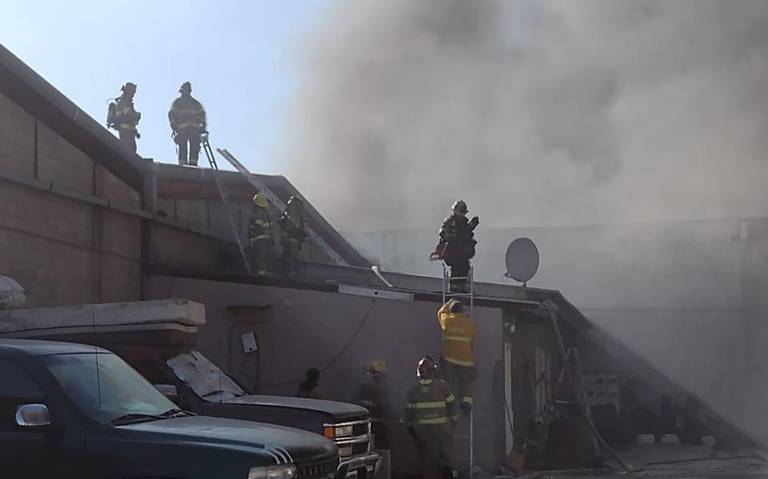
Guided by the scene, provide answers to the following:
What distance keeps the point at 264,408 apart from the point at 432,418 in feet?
9.08

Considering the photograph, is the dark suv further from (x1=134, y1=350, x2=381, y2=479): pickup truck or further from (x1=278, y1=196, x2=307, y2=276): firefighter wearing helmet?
(x1=278, y1=196, x2=307, y2=276): firefighter wearing helmet

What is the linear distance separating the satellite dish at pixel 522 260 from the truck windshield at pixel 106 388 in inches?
352

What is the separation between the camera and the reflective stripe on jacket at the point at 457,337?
38.8 feet

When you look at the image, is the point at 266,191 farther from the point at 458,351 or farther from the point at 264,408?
the point at 264,408

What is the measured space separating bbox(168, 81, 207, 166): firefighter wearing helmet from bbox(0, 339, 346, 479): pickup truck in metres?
12.8

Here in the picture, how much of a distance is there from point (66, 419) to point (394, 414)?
26.0 ft

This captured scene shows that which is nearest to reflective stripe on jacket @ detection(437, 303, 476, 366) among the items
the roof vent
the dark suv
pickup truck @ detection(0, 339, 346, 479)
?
the dark suv

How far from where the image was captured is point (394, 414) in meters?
13.0

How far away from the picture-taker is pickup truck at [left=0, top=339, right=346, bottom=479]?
5.19 m

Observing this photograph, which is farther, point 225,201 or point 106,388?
point 225,201

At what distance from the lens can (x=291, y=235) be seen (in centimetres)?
1577

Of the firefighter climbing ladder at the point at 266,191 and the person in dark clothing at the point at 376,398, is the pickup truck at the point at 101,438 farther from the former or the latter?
the firefighter climbing ladder at the point at 266,191

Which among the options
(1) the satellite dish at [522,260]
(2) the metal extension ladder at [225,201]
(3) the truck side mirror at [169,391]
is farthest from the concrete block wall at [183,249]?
(3) the truck side mirror at [169,391]

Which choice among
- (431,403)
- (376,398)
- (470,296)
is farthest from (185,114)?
(431,403)
